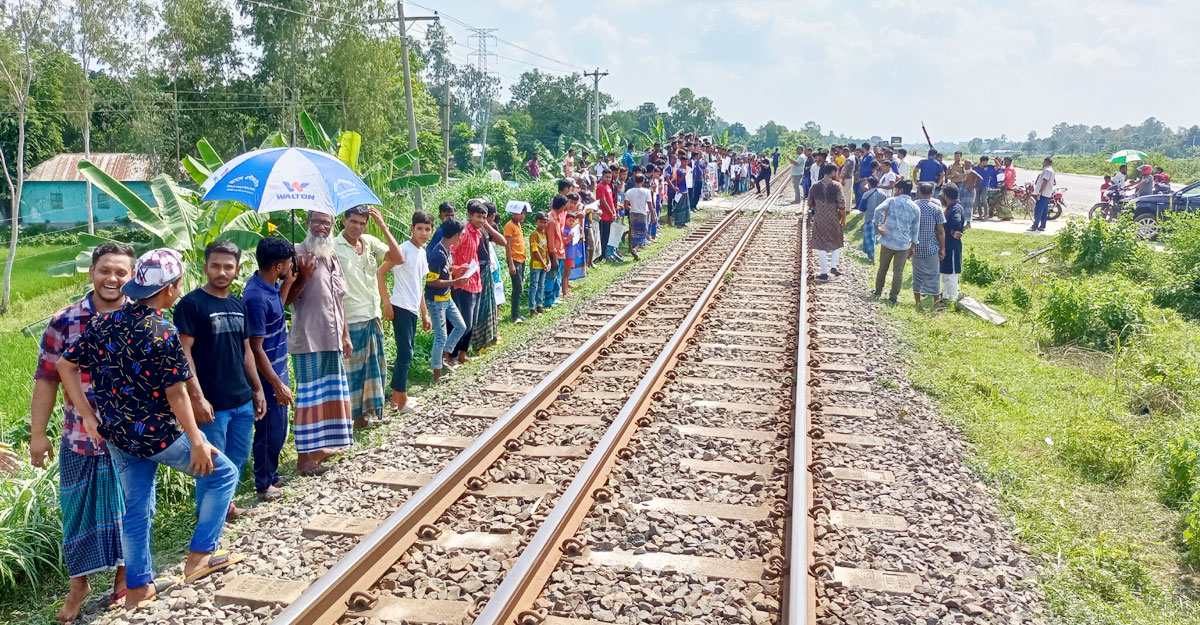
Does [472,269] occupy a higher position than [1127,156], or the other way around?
[1127,156]

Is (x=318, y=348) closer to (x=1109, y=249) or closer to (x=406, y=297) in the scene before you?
(x=406, y=297)

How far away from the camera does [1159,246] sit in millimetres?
17469

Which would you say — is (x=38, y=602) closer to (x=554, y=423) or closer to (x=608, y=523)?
(x=608, y=523)

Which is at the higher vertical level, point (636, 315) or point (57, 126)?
point (57, 126)

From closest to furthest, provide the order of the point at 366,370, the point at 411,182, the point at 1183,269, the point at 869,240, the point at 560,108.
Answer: the point at 366,370 < the point at 411,182 < the point at 1183,269 < the point at 869,240 < the point at 560,108

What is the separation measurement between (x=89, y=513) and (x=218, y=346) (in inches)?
39.4

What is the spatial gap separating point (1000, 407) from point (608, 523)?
163 inches

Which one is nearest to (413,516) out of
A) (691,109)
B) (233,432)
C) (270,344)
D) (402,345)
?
(233,432)

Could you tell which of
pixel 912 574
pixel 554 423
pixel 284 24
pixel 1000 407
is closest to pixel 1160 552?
pixel 912 574

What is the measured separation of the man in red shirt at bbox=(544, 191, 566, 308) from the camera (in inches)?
425

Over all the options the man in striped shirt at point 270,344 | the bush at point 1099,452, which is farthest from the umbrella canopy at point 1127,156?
the man in striped shirt at point 270,344

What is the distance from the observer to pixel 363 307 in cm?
625

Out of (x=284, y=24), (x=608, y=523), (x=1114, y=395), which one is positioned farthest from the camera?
(x=284, y=24)

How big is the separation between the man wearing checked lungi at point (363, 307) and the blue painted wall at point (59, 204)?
44491 mm
